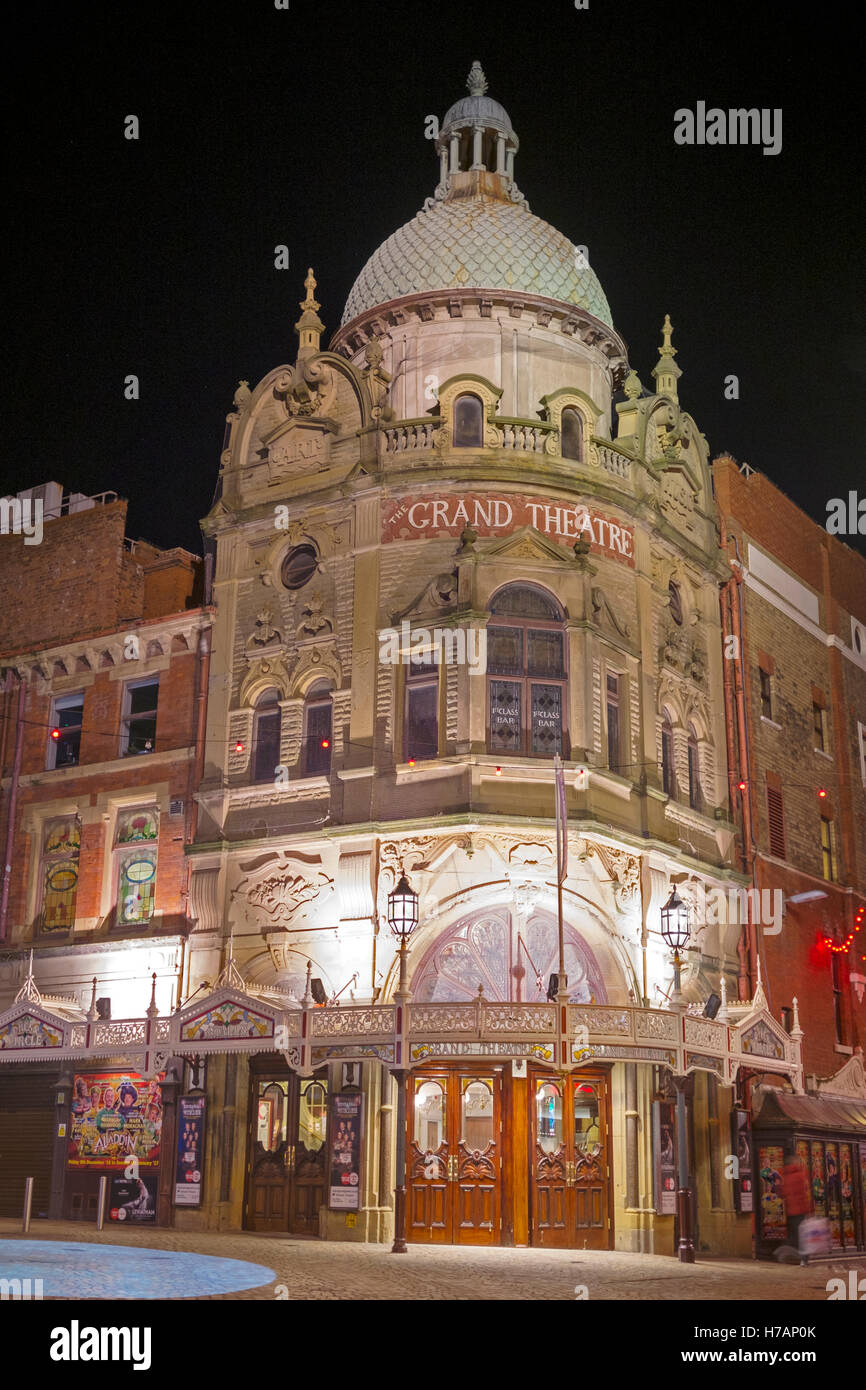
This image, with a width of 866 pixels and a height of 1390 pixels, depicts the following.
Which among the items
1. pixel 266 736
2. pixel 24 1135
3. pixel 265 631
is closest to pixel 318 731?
pixel 266 736

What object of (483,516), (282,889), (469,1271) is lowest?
(469,1271)

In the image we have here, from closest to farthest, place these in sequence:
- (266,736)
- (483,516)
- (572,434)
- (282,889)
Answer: (282,889), (483,516), (266,736), (572,434)

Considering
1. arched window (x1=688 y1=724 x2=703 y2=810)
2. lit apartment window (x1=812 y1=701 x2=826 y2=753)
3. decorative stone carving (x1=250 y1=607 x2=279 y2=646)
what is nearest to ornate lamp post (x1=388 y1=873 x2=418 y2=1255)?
decorative stone carving (x1=250 y1=607 x2=279 y2=646)

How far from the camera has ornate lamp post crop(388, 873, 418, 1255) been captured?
917 inches

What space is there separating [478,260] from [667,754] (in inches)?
457

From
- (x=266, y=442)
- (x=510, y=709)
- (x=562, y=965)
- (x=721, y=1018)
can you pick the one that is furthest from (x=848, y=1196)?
(x=266, y=442)

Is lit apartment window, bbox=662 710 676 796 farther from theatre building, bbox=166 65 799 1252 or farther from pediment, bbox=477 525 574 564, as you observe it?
pediment, bbox=477 525 574 564

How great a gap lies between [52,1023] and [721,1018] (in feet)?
41.7

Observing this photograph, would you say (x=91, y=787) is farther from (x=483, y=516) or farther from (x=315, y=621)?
(x=483, y=516)

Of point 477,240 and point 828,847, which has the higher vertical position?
point 477,240

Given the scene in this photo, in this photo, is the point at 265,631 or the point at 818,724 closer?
the point at 265,631

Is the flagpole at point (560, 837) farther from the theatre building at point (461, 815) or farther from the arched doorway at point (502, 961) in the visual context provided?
the arched doorway at point (502, 961)

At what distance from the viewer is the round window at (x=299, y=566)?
31172 mm

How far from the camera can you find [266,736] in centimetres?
3080
